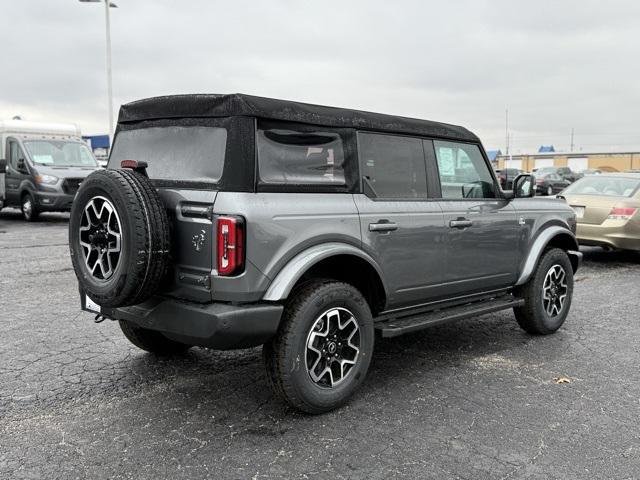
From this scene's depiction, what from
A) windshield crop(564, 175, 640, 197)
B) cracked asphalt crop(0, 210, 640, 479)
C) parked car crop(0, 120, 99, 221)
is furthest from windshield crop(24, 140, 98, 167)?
windshield crop(564, 175, 640, 197)

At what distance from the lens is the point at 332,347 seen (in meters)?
3.68

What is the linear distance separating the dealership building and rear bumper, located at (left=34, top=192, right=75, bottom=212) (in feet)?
195

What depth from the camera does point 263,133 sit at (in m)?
3.51

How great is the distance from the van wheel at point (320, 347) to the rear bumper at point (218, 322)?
146 millimetres

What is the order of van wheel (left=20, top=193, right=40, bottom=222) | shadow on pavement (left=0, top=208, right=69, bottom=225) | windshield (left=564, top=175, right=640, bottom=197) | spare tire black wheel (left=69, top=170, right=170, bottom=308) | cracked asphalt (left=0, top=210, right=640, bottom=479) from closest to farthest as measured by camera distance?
cracked asphalt (left=0, top=210, right=640, bottom=479) → spare tire black wheel (left=69, top=170, right=170, bottom=308) → windshield (left=564, top=175, right=640, bottom=197) → van wheel (left=20, top=193, right=40, bottom=222) → shadow on pavement (left=0, top=208, right=69, bottom=225)

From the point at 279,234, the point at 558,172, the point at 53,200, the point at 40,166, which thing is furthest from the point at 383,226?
the point at 558,172

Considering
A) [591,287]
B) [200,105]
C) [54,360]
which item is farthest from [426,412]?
[591,287]

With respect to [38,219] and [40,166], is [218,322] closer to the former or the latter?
[40,166]

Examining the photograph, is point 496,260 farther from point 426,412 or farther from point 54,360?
point 54,360

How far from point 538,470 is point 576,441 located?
0.46 meters

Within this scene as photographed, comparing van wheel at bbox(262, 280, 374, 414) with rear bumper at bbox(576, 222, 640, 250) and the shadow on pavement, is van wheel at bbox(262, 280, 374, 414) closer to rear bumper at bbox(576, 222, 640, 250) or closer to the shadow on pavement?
rear bumper at bbox(576, 222, 640, 250)

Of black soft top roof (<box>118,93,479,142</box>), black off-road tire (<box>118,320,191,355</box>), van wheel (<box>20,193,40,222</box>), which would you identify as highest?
black soft top roof (<box>118,93,479,142</box>)

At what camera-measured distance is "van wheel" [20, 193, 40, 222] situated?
14.9 metres

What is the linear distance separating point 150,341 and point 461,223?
2522 millimetres
